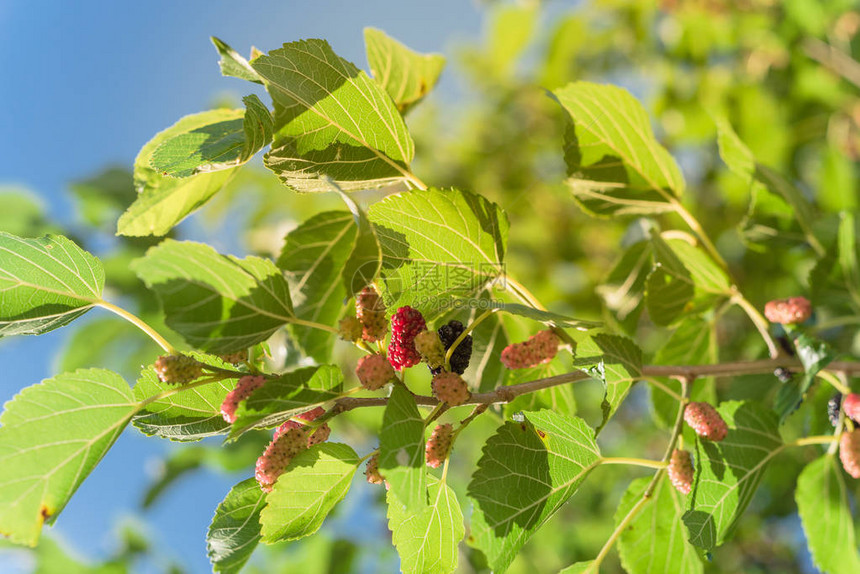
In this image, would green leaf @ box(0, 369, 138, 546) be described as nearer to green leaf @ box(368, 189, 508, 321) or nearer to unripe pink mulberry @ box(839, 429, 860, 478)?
green leaf @ box(368, 189, 508, 321)

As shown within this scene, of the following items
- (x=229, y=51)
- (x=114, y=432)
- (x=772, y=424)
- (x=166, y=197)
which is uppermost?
(x=229, y=51)

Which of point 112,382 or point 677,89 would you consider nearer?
point 112,382

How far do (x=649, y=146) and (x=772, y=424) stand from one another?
15.0 inches

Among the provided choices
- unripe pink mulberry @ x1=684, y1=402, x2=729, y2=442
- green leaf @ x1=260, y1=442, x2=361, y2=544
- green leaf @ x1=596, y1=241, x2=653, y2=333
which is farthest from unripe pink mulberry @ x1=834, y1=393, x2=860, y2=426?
green leaf @ x1=260, y1=442, x2=361, y2=544

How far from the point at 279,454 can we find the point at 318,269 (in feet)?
0.76

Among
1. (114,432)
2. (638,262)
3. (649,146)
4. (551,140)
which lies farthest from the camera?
(551,140)

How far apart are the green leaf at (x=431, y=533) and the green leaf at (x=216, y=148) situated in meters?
0.32

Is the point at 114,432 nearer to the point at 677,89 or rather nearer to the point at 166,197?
the point at 166,197

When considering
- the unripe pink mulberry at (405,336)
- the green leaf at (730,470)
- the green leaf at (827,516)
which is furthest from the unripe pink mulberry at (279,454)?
the green leaf at (827,516)

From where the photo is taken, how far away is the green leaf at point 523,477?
0.54 m

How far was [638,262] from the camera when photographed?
943 mm

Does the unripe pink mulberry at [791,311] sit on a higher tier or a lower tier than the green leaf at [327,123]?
lower

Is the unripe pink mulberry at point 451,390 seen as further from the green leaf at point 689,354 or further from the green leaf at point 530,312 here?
the green leaf at point 689,354

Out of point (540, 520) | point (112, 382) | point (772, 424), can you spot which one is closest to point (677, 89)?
point (772, 424)
